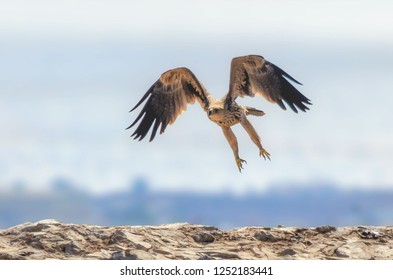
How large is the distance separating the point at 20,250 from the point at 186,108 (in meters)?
5.59

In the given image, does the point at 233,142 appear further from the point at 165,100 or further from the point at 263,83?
the point at 165,100

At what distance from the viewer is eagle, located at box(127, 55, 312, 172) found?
1769cm

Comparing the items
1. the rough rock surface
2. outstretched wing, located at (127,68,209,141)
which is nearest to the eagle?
outstretched wing, located at (127,68,209,141)

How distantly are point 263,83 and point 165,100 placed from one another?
2277 mm

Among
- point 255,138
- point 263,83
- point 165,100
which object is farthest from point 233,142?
point 165,100

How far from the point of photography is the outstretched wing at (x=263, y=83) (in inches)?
717

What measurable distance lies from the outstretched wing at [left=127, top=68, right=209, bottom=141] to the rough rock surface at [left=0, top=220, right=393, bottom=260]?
3.45 meters

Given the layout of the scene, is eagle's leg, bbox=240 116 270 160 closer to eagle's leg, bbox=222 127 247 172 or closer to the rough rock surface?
eagle's leg, bbox=222 127 247 172

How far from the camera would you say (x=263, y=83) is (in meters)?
18.4

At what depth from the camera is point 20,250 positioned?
49.3 feet

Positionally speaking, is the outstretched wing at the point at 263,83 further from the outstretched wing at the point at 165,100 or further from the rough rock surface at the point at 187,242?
the rough rock surface at the point at 187,242

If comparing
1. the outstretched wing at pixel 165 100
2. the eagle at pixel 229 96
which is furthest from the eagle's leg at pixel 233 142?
the outstretched wing at pixel 165 100
